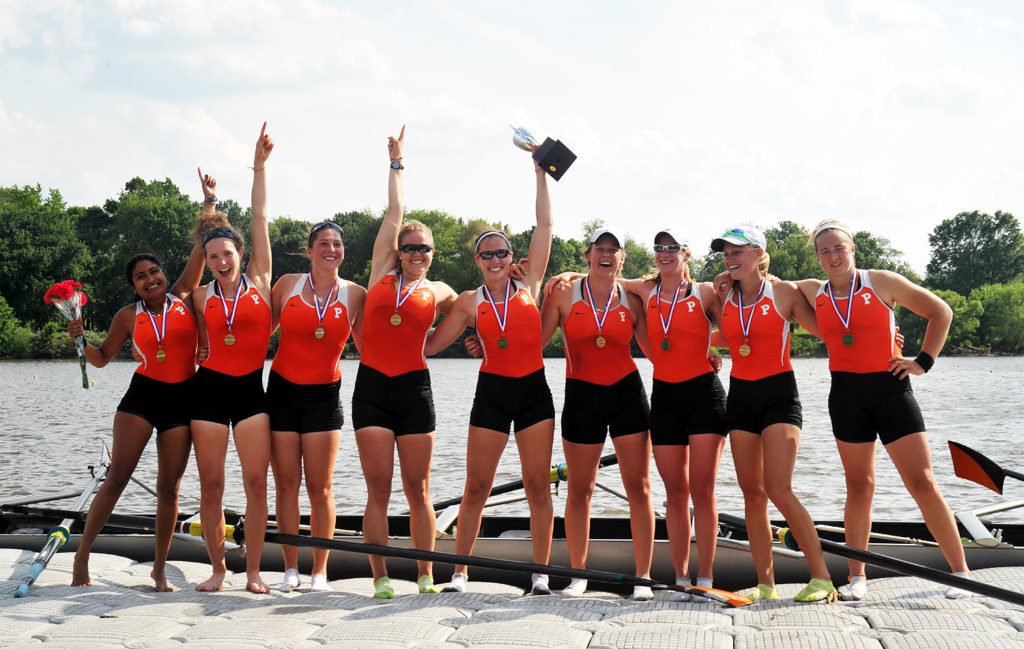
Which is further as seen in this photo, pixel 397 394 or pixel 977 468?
pixel 977 468

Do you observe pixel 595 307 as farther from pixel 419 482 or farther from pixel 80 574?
pixel 80 574

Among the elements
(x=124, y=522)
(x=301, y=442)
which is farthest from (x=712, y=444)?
(x=124, y=522)

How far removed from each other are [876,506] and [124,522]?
1039 cm

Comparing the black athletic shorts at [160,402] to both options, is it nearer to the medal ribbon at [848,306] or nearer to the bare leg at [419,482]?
the bare leg at [419,482]

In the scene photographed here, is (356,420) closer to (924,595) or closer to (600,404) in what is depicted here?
(600,404)

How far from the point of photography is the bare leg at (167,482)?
17.9 feet

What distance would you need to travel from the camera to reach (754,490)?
5039 mm

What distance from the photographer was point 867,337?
17.0 ft

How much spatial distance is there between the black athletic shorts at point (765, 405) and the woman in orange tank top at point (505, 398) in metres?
1.12

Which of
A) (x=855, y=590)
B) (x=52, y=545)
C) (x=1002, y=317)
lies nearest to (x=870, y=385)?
(x=855, y=590)

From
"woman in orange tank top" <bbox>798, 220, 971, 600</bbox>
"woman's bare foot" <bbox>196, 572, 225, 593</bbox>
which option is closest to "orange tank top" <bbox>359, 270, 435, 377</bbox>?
"woman's bare foot" <bbox>196, 572, 225, 593</bbox>

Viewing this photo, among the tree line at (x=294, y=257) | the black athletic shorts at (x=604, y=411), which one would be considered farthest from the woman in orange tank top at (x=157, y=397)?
the tree line at (x=294, y=257)

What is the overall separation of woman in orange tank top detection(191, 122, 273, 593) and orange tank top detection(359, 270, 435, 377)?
0.73 meters

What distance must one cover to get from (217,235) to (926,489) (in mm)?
4633
